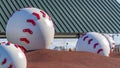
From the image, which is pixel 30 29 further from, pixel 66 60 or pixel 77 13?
pixel 77 13

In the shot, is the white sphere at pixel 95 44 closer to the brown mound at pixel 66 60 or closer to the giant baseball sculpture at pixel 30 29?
the brown mound at pixel 66 60

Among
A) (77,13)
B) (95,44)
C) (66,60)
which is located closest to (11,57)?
(66,60)

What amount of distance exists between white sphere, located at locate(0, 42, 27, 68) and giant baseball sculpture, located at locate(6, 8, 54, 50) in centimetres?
374

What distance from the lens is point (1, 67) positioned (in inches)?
383

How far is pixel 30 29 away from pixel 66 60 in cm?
215

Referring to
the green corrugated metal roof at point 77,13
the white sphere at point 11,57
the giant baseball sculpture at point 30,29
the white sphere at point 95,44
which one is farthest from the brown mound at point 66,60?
the green corrugated metal roof at point 77,13

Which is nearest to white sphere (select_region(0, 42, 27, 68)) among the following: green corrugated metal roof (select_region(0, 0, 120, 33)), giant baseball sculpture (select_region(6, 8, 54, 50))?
giant baseball sculpture (select_region(6, 8, 54, 50))

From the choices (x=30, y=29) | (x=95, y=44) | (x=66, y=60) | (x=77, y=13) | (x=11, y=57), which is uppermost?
(x=30, y=29)

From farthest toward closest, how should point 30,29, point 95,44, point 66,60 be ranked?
point 95,44 < point 30,29 < point 66,60

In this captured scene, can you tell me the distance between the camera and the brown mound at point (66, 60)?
1267 centimetres

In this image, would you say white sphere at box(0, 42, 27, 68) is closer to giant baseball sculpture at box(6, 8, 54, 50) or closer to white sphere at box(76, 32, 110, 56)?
giant baseball sculpture at box(6, 8, 54, 50)

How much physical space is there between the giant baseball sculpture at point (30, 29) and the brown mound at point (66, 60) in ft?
1.57

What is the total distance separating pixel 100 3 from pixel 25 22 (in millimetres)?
28694

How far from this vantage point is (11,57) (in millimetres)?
9961
